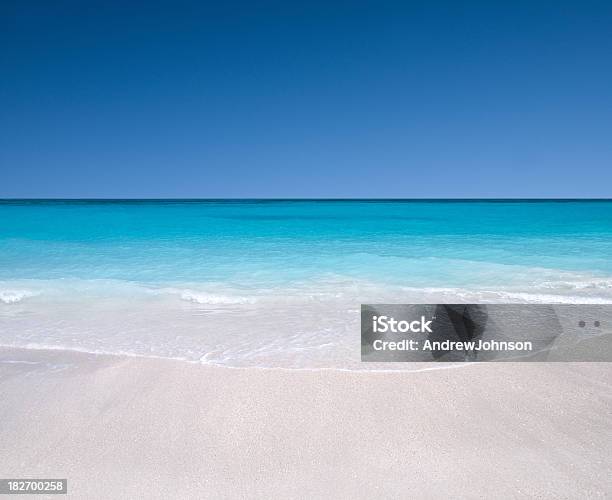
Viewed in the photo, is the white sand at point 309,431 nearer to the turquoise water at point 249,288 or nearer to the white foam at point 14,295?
the turquoise water at point 249,288

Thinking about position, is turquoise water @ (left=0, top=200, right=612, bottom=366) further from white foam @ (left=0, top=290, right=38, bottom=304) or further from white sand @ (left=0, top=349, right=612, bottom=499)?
white sand @ (left=0, top=349, right=612, bottom=499)

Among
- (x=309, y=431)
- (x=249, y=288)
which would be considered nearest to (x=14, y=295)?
(x=249, y=288)

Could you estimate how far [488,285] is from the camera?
550cm

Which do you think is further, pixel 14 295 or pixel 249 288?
pixel 249 288

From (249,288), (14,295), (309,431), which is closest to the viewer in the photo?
(309,431)

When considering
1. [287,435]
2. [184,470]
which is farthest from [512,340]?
[184,470]

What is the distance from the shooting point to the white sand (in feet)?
5.86

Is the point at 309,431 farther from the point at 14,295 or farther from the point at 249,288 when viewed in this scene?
the point at 14,295

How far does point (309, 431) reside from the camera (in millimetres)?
2133

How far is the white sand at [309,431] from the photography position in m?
1.79

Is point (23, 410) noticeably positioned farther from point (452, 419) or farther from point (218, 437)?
point (452, 419)

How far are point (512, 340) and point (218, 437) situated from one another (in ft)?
8.44

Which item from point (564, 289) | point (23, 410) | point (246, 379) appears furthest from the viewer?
point (564, 289)

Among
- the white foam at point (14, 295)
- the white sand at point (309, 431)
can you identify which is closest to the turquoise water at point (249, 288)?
the white foam at point (14, 295)
